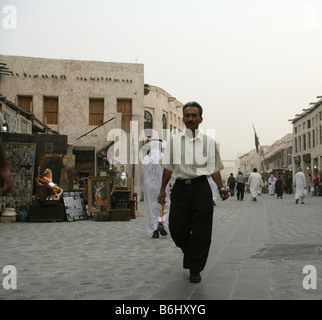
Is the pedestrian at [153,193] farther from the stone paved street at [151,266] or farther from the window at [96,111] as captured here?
the window at [96,111]

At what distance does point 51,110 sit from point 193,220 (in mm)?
22886

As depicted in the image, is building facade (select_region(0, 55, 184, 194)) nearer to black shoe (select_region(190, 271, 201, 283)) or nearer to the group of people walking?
the group of people walking

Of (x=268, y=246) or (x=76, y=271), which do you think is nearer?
(x=76, y=271)

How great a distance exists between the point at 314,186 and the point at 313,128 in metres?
13.2

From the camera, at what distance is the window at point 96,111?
26531 mm

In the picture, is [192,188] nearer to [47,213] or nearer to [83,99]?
[47,213]

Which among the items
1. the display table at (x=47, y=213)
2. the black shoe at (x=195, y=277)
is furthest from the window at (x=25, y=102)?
the black shoe at (x=195, y=277)

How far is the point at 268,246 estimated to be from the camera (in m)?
6.77

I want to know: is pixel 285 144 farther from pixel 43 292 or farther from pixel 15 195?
pixel 43 292

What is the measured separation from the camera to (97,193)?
12.8 m

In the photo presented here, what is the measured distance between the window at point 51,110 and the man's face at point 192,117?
73.5ft

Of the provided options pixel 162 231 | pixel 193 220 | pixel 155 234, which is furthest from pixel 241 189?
pixel 193 220
